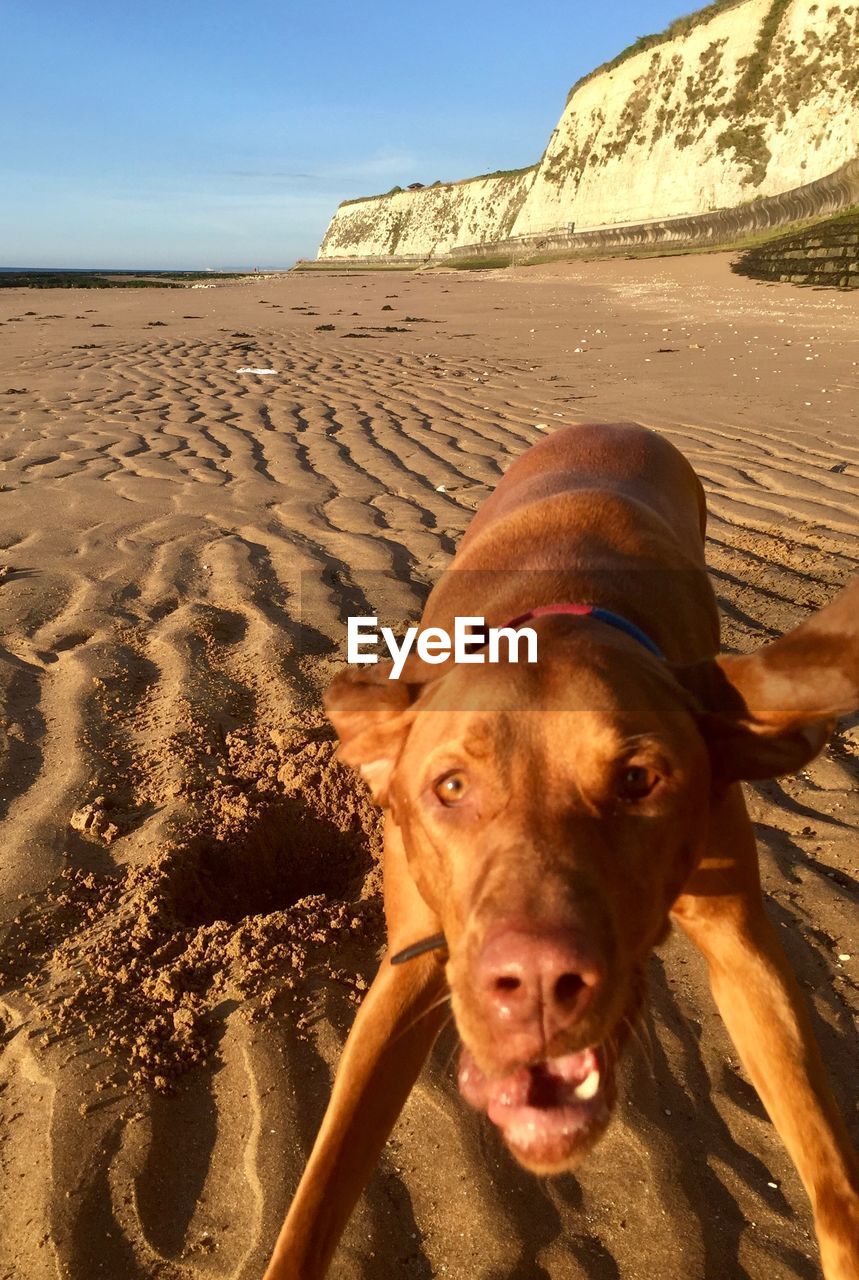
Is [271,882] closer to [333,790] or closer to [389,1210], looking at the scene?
[333,790]

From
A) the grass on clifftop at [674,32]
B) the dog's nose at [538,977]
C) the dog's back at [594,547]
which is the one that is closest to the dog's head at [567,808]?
the dog's nose at [538,977]

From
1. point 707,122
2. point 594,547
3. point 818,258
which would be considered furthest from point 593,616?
point 707,122

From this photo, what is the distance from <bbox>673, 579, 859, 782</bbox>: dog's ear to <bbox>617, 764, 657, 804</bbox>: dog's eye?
32 cm

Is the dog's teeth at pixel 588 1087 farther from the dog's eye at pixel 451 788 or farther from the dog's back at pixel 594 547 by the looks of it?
the dog's back at pixel 594 547

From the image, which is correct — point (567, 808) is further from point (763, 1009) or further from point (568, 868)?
point (763, 1009)

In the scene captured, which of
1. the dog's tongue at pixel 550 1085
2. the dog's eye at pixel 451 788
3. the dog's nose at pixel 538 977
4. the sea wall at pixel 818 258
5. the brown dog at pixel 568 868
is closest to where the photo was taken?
the dog's nose at pixel 538 977

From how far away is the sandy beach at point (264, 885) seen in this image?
2.30m

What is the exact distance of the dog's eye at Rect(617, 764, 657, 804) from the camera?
2.00 m

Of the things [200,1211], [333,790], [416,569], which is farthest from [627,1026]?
[416,569]

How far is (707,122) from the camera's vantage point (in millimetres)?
42938

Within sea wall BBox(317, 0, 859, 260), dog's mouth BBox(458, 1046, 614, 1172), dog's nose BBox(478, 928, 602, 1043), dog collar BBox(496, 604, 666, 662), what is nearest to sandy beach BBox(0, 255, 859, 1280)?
dog's mouth BBox(458, 1046, 614, 1172)

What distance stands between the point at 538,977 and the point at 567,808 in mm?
362

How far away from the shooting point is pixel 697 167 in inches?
1700

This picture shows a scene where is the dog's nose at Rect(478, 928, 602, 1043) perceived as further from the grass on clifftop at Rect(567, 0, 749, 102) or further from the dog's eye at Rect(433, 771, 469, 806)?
the grass on clifftop at Rect(567, 0, 749, 102)
